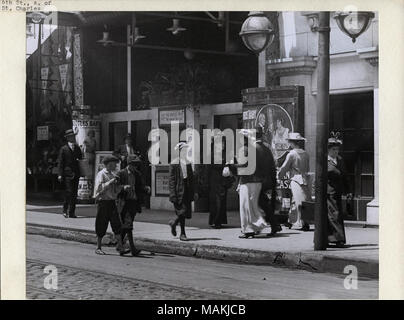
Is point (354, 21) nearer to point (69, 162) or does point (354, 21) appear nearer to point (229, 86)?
point (229, 86)

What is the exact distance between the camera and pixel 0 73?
866cm

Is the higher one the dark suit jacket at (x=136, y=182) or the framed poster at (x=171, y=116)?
the framed poster at (x=171, y=116)

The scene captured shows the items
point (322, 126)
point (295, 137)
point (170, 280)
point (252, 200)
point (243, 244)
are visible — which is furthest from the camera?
point (295, 137)

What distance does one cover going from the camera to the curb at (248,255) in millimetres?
9755

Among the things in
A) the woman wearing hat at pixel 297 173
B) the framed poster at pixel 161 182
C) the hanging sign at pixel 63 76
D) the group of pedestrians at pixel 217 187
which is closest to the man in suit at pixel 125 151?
the group of pedestrians at pixel 217 187

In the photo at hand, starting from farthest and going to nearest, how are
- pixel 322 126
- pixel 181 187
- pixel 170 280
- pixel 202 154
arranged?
1. pixel 202 154
2. pixel 181 187
3. pixel 322 126
4. pixel 170 280

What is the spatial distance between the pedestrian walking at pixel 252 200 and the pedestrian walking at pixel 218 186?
101 centimetres

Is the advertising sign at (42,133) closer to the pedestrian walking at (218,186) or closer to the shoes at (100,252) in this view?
the shoes at (100,252)

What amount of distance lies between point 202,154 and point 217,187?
0.63 meters

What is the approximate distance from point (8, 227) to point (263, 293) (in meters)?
2.86

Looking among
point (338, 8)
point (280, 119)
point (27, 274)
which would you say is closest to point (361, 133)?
point (280, 119)

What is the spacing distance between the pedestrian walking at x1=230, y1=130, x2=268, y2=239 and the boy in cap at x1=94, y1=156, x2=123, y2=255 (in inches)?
81.3

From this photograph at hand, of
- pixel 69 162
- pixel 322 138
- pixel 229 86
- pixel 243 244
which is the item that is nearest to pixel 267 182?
pixel 243 244

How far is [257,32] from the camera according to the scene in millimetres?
12648
